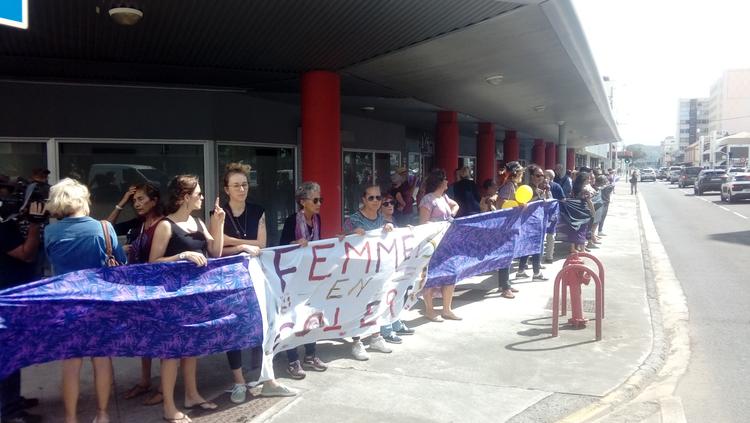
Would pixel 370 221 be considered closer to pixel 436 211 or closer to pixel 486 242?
pixel 436 211

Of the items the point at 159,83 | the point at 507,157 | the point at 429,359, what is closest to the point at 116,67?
the point at 159,83

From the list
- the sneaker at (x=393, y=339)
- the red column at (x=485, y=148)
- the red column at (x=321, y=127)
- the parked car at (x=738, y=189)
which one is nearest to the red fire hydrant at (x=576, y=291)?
the sneaker at (x=393, y=339)

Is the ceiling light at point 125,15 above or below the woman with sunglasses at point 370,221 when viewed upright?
above

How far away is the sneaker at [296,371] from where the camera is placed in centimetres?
490

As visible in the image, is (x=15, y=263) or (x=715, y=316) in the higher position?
(x=15, y=263)

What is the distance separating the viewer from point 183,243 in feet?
13.7

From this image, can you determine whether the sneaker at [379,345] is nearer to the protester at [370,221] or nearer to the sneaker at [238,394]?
the protester at [370,221]

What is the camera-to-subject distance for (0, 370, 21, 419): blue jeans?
399cm

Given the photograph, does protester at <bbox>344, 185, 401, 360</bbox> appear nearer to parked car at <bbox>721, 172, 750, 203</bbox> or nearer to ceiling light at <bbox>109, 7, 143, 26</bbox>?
ceiling light at <bbox>109, 7, 143, 26</bbox>

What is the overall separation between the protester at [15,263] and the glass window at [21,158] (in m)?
5.30

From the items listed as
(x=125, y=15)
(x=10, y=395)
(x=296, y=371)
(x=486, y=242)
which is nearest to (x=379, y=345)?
(x=296, y=371)

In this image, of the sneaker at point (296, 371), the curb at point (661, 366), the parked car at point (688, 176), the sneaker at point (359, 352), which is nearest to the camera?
the curb at point (661, 366)

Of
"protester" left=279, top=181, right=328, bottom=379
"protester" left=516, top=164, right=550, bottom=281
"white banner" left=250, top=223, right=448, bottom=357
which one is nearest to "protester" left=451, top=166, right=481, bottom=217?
"protester" left=516, top=164, right=550, bottom=281

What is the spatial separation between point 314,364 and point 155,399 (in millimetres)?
1359
